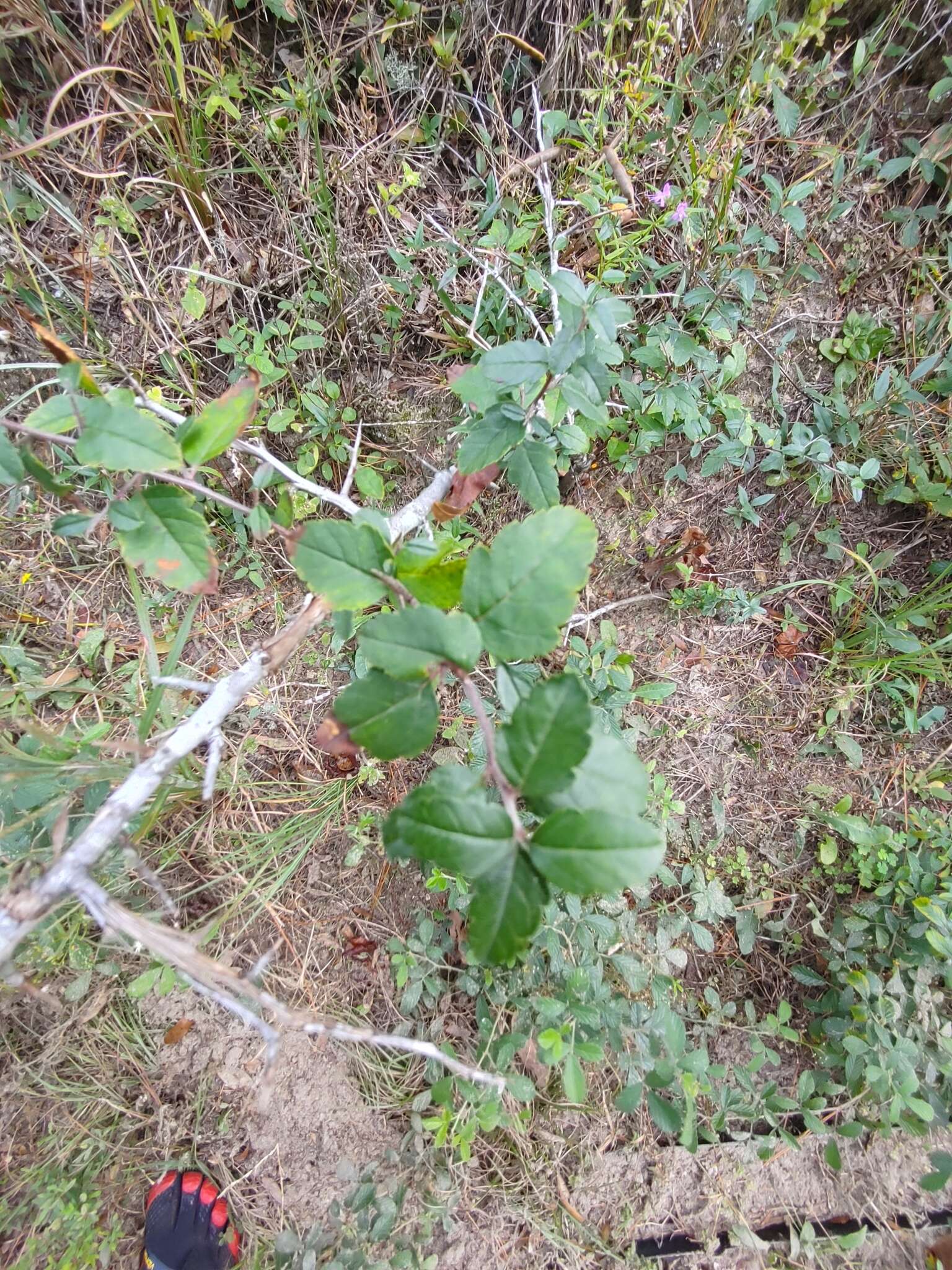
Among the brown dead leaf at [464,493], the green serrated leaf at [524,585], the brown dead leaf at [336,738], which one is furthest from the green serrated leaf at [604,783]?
the brown dead leaf at [464,493]

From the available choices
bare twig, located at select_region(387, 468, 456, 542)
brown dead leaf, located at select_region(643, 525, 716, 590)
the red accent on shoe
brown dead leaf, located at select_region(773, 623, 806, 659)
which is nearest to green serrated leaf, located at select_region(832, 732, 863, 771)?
brown dead leaf, located at select_region(773, 623, 806, 659)

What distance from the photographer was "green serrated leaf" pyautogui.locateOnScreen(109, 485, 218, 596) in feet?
3.42

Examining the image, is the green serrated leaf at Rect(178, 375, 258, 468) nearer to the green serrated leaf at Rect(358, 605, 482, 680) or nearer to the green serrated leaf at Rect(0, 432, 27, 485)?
the green serrated leaf at Rect(0, 432, 27, 485)

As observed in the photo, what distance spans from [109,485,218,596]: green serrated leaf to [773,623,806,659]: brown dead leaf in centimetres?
184

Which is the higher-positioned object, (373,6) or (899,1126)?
(373,6)

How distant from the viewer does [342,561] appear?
939mm

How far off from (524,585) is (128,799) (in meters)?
0.66

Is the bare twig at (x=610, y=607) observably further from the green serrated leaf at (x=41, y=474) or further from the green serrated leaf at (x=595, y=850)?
the green serrated leaf at (x=41, y=474)

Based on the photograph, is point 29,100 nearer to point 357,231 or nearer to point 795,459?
point 357,231

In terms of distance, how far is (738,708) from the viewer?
2191mm

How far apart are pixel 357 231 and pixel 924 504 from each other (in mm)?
1987

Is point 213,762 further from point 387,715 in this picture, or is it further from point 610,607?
point 610,607

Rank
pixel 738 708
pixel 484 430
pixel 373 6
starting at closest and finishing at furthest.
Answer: pixel 484 430 → pixel 373 6 → pixel 738 708

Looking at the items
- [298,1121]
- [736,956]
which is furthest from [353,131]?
[298,1121]
